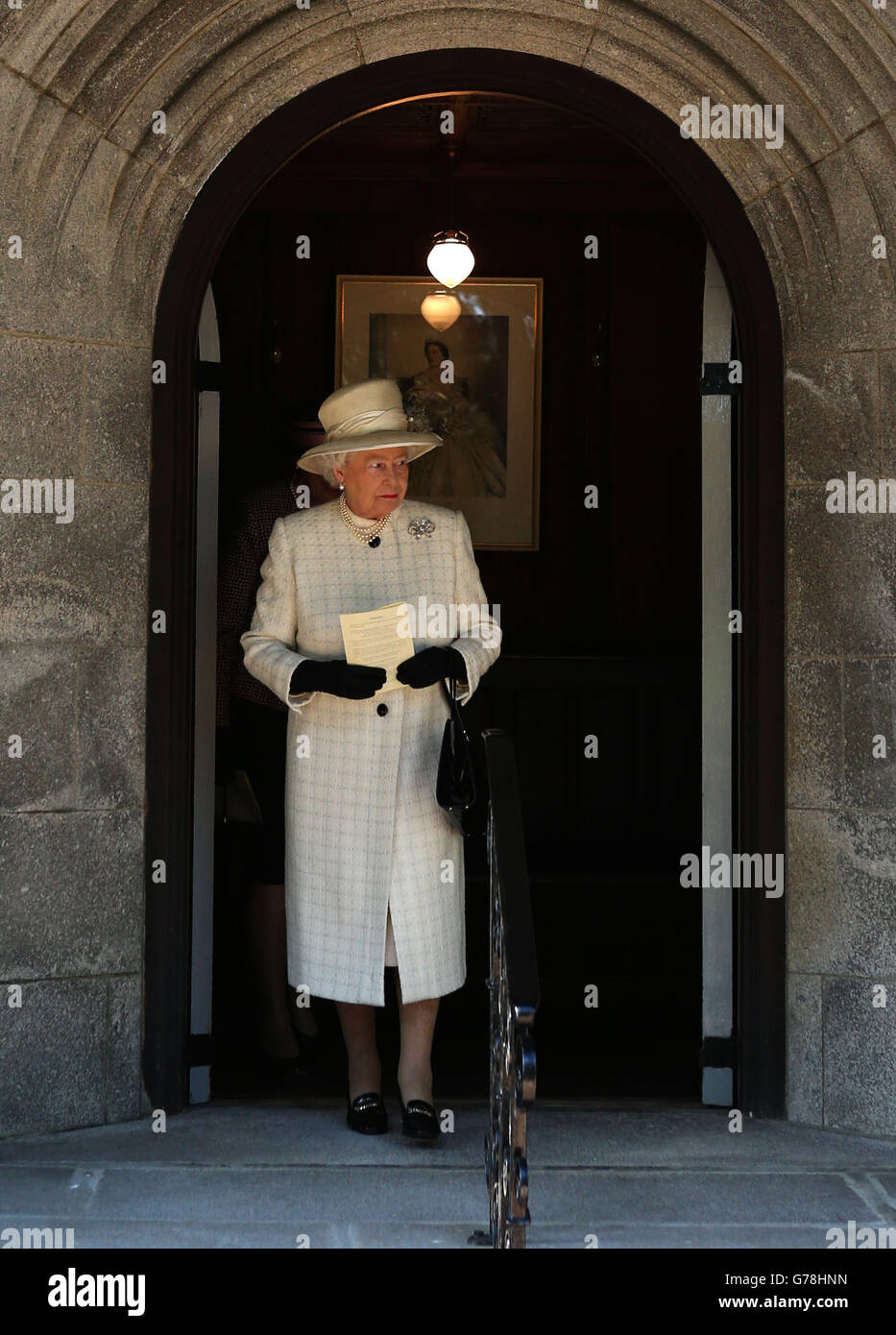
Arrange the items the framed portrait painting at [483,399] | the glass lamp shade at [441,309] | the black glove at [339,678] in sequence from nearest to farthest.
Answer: the black glove at [339,678] < the glass lamp shade at [441,309] < the framed portrait painting at [483,399]

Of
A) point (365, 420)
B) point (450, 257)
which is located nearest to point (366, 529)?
point (365, 420)

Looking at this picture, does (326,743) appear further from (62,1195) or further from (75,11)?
(75,11)

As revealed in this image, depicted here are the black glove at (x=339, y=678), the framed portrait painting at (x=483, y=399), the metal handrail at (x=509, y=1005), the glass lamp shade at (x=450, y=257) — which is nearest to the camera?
the metal handrail at (x=509, y=1005)

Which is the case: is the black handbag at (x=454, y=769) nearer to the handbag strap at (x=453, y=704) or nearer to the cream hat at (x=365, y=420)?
the handbag strap at (x=453, y=704)

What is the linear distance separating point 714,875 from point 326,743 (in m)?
1.22

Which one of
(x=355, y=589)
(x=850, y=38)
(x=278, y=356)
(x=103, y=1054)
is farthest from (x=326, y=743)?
(x=278, y=356)

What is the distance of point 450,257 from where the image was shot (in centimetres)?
618

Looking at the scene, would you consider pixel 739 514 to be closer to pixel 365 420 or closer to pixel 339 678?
pixel 365 420

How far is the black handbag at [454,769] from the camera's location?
12.3 ft

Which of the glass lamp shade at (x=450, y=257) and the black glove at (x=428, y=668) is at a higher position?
the glass lamp shade at (x=450, y=257)

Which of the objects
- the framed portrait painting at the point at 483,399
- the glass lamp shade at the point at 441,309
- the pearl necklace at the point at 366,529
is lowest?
the pearl necklace at the point at 366,529

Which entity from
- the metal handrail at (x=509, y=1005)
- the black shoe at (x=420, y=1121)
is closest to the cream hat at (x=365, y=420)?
the metal handrail at (x=509, y=1005)

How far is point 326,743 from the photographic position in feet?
12.9

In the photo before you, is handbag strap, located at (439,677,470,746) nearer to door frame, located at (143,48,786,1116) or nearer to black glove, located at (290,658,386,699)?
black glove, located at (290,658,386,699)
